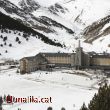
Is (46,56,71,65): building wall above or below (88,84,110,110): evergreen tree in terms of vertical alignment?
above

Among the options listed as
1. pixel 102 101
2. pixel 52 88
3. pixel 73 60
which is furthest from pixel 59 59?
pixel 102 101

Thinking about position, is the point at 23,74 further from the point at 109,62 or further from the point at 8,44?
the point at 8,44

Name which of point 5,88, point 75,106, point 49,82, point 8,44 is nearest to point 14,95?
point 5,88

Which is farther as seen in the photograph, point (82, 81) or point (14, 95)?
point (82, 81)

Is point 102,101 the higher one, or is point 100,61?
point 100,61

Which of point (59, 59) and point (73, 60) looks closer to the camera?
point (73, 60)

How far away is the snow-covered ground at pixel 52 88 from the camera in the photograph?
54.6 metres

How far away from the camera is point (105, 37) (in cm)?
18438

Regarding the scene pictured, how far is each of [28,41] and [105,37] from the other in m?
58.8

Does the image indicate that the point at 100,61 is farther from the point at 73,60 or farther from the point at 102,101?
the point at 102,101

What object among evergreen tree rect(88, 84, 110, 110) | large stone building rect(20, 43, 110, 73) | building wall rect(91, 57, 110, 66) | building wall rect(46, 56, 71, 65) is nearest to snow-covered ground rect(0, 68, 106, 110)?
large stone building rect(20, 43, 110, 73)

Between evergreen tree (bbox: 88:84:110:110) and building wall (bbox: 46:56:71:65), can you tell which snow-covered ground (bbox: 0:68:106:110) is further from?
evergreen tree (bbox: 88:84:110:110)

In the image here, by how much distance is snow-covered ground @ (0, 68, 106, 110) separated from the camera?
54.6m

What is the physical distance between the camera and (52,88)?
71.4 meters
